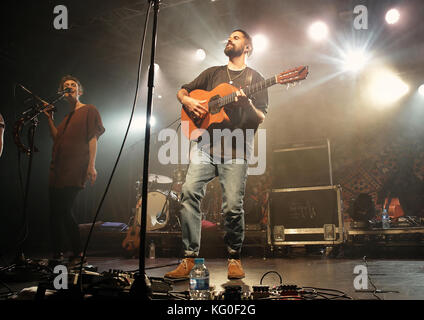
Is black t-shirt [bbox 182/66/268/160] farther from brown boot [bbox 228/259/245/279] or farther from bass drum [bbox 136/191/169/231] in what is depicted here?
bass drum [bbox 136/191/169/231]

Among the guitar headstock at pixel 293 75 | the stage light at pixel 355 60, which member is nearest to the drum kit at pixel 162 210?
the guitar headstock at pixel 293 75

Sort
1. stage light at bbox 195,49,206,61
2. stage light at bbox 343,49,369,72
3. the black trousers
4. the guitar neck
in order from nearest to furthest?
the guitar neck
the black trousers
stage light at bbox 343,49,369,72
stage light at bbox 195,49,206,61

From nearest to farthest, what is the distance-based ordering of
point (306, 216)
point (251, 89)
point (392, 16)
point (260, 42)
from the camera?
point (251, 89)
point (306, 216)
point (392, 16)
point (260, 42)

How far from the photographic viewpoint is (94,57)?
7.19 metres

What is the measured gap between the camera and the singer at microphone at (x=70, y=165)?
351cm

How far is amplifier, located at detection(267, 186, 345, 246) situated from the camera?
4.60 metres

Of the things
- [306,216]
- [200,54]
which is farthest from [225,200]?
[200,54]

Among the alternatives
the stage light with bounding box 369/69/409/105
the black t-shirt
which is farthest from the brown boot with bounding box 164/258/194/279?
the stage light with bounding box 369/69/409/105

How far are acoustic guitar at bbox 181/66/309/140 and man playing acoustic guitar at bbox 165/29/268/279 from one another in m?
0.03

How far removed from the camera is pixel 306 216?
4.77 metres

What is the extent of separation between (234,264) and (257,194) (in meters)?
5.35

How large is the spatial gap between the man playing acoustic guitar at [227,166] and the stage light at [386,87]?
19.0 feet

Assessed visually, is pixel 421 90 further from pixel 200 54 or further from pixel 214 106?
pixel 214 106

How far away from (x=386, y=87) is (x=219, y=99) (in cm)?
617
